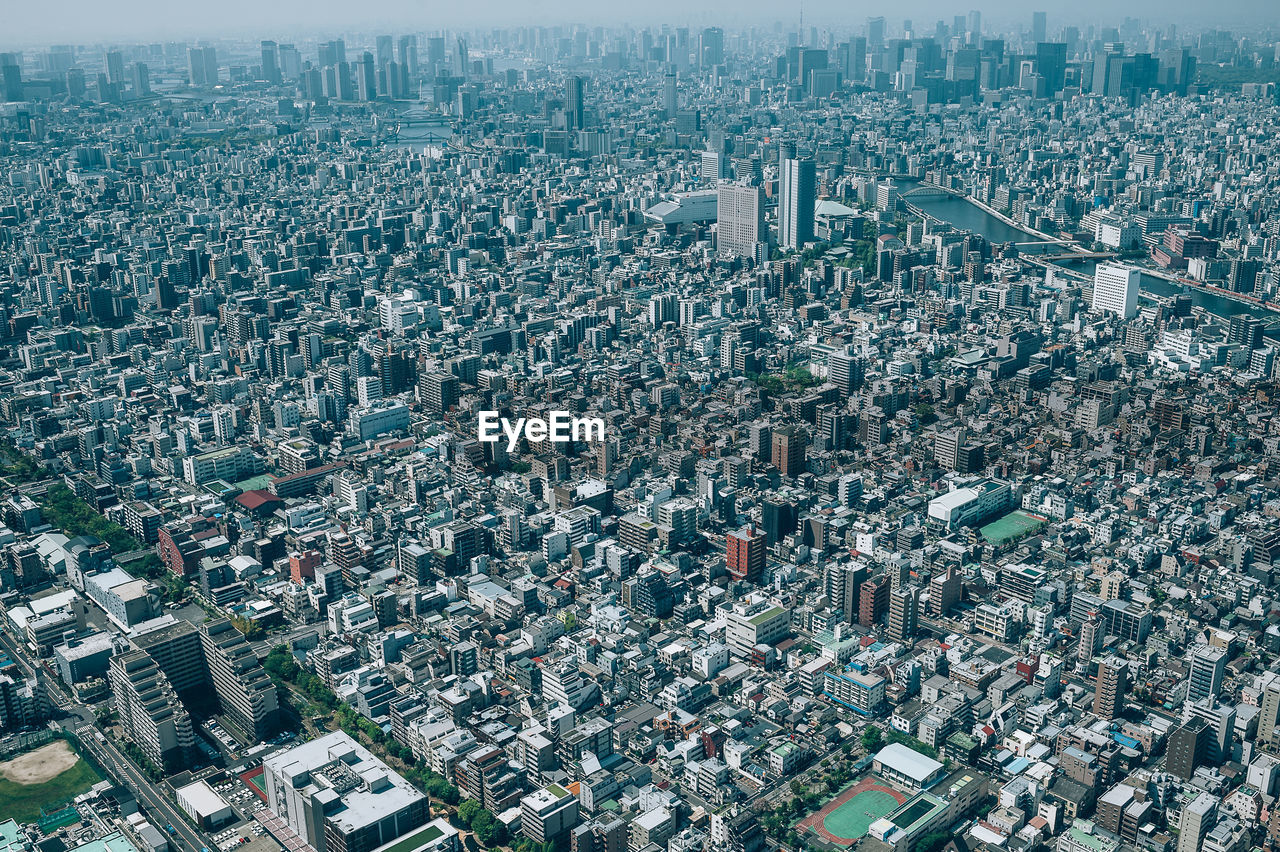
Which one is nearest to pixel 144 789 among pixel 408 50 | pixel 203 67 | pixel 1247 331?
pixel 1247 331

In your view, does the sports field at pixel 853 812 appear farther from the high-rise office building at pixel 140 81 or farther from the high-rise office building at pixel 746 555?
the high-rise office building at pixel 140 81

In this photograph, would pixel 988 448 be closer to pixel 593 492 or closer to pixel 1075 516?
pixel 1075 516

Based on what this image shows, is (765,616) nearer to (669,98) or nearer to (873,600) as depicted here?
(873,600)

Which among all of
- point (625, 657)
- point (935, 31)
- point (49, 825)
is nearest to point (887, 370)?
point (625, 657)

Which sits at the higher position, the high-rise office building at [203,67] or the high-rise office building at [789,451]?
the high-rise office building at [203,67]

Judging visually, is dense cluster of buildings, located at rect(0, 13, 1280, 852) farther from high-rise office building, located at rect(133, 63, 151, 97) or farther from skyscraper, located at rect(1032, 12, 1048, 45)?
skyscraper, located at rect(1032, 12, 1048, 45)

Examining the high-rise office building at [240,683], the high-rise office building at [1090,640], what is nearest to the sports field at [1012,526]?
the high-rise office building at [1090,640]
